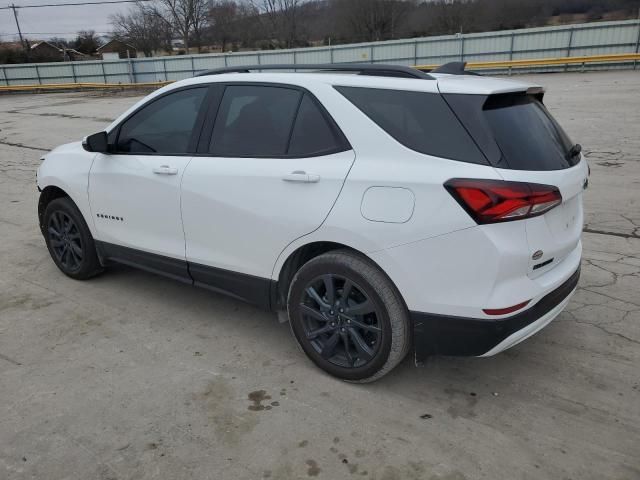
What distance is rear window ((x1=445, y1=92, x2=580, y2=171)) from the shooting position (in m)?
2.57

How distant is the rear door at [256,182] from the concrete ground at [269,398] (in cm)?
58

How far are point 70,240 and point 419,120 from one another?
3.27 metres

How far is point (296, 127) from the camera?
3.12 m

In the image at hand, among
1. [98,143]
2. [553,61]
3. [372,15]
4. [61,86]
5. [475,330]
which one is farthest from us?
[372,15]

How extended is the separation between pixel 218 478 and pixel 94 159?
276cm

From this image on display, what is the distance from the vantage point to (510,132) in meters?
2.67

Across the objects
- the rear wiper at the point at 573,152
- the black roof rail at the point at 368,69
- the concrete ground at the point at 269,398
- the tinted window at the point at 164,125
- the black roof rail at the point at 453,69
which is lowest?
the concrete ground at the point at 269,398

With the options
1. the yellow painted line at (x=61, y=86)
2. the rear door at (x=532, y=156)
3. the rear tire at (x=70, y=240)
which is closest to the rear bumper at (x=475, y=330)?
the rear door at (x=532, y=156)

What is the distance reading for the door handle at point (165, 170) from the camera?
356cm

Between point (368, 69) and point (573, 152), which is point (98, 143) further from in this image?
point (573, 152)

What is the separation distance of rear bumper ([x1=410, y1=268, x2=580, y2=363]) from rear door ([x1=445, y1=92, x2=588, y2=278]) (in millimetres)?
219

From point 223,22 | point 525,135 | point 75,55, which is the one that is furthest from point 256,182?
point 75,55

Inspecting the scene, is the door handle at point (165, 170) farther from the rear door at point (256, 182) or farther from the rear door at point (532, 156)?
the rear door at point (532, 156)

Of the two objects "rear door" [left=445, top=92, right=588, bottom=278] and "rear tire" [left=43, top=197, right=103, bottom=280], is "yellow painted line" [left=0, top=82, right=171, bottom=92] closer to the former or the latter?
"rear tire" [left=43, top=197, right=103, bottom=280]
